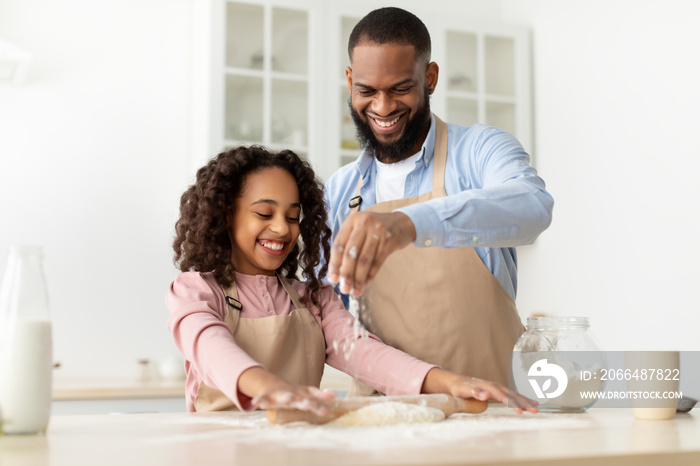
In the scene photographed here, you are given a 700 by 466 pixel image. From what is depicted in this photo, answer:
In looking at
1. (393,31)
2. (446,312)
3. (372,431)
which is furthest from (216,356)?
(393,31)

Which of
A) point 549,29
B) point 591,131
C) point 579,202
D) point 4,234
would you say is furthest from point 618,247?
point 4,234

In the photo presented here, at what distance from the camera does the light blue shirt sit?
1039 millimetres

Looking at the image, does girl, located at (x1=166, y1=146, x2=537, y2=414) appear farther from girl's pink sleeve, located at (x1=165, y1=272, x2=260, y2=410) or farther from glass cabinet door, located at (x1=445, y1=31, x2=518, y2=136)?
glass cabinet door, located at (x1=445, y1=31, x2=518, y2=136)

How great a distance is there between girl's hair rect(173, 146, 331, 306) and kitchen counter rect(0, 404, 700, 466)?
1.32ft

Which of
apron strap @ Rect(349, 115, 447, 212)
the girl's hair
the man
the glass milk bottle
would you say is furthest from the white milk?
apron strap @ Rect(349, 115, 447, 212)

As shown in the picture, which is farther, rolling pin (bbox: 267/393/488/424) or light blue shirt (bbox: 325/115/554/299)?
light blue shirt (bbox: 325/115/554/299)

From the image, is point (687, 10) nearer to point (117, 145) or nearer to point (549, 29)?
point (549, 29)

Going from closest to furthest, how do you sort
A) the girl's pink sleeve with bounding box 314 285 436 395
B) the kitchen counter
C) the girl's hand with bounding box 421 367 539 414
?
the kitchen counter, the girl's hand with bounding box 421 367 539 414, the girl's pink sleeve with bounding box 314 285 436 395

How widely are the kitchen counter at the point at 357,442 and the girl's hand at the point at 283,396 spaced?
26 millimetres

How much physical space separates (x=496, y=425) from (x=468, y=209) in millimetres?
326

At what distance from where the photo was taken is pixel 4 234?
2.78m

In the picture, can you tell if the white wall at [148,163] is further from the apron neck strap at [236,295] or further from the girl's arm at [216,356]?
the girl's arm at [216,356]

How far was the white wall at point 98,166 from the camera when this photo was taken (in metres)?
2.81

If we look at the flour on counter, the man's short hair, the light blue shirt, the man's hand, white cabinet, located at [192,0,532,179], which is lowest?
the flour on counter
